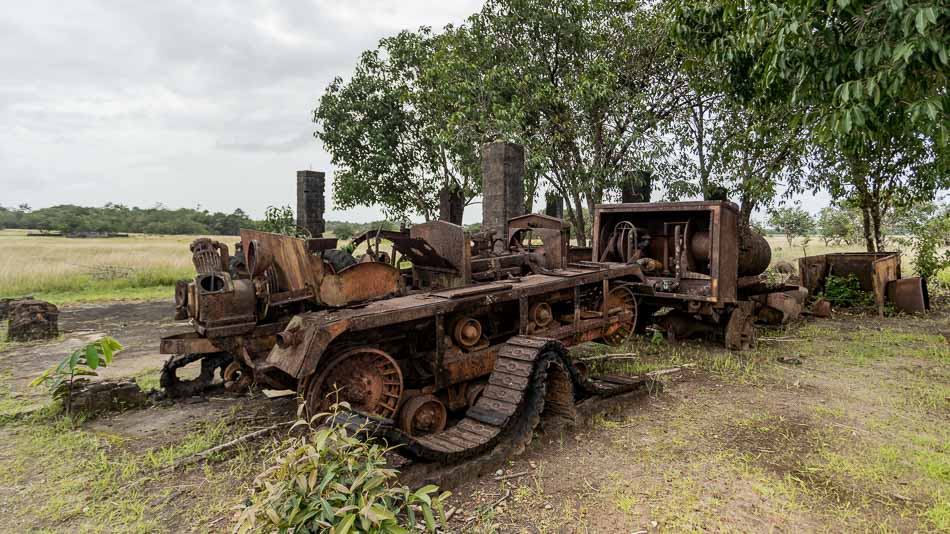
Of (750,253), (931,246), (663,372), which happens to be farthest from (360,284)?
(931,246)

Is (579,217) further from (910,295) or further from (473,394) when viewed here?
(473,394)

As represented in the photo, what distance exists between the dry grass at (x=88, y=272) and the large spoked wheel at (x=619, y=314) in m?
13.7

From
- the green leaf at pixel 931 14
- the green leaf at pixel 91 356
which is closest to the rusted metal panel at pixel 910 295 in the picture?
the green leaf at pixel 931 14

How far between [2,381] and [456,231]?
20.4 ft

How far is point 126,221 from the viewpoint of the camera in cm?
4478

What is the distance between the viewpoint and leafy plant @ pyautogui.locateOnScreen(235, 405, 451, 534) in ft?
7.58

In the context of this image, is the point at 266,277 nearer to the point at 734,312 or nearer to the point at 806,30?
Result: the point at 806,30

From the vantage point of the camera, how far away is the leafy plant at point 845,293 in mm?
11180

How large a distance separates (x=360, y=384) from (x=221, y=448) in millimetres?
1341

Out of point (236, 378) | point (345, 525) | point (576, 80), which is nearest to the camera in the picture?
point (345, 525)

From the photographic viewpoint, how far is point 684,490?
141 inches

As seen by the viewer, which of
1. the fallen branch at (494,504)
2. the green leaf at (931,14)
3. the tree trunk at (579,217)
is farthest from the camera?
the tree trunk at (579,217)

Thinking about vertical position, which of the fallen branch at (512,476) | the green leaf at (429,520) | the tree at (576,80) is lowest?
the fallen branch at (512,476)

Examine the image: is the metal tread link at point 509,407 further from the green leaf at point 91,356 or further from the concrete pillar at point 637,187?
the concrete pillar at point 637,187
